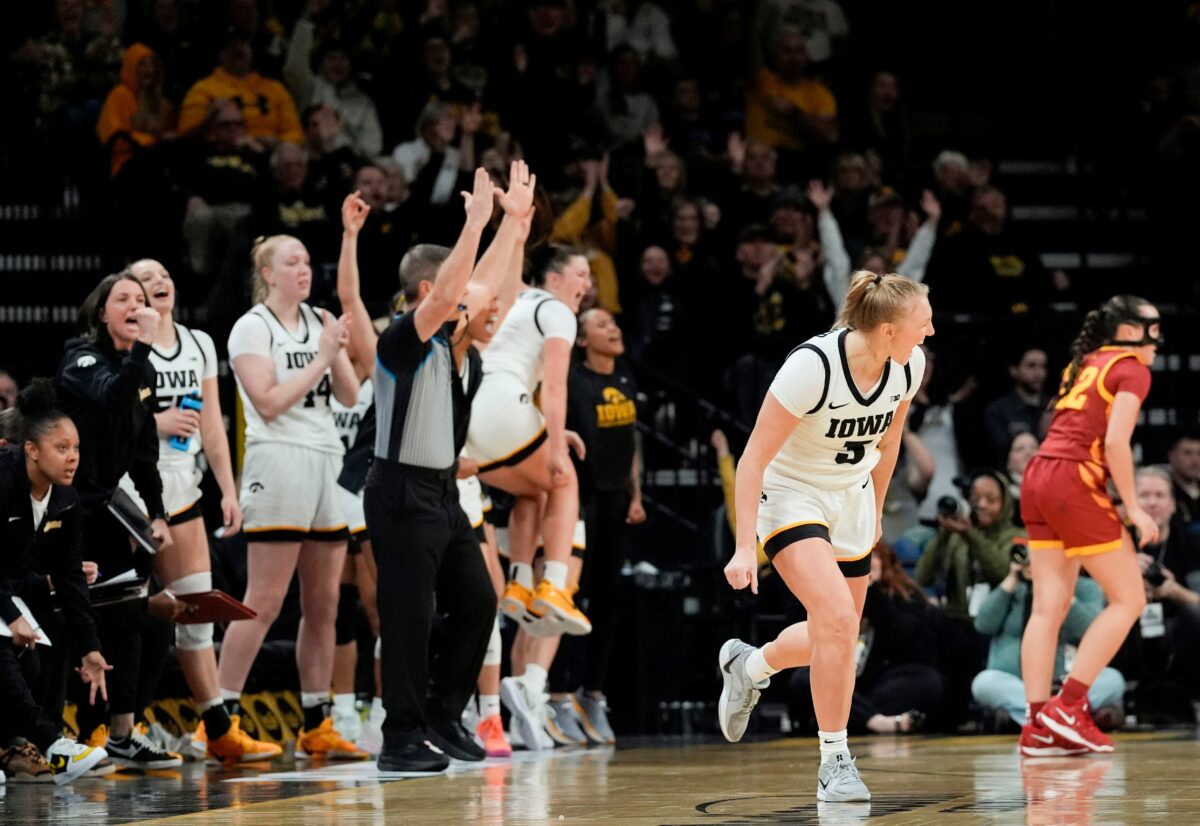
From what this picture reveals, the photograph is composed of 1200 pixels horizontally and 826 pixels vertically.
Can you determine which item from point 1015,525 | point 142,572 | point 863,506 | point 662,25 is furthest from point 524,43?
point 863,506

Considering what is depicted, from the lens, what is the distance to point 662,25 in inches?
629

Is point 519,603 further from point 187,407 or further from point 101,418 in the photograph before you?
point 101,418

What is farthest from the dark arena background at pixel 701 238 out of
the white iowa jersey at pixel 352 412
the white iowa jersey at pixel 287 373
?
the white iowa jersey at pixel 352 412

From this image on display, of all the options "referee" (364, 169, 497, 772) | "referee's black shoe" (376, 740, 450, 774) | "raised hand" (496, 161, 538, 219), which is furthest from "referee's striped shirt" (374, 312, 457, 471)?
"referee's black shoe" (376, 740, 450, 774)

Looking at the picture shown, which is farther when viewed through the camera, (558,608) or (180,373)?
(558,608)

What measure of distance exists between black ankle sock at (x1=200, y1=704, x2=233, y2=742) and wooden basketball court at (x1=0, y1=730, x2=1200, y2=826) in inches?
6.2

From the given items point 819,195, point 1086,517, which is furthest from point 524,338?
point 819,195

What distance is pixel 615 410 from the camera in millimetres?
9680

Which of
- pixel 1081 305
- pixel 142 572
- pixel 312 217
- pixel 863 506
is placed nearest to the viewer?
pixel 863 506

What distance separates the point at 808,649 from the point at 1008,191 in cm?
1060

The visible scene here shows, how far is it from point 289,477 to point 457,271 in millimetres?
1937

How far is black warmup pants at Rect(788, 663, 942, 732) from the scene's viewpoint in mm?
10578

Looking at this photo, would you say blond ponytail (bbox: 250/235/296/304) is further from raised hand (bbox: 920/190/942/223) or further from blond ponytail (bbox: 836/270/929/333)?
raised hand (bbox: 920/190/942/223)

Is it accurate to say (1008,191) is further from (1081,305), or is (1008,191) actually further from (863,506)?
(863,506)
